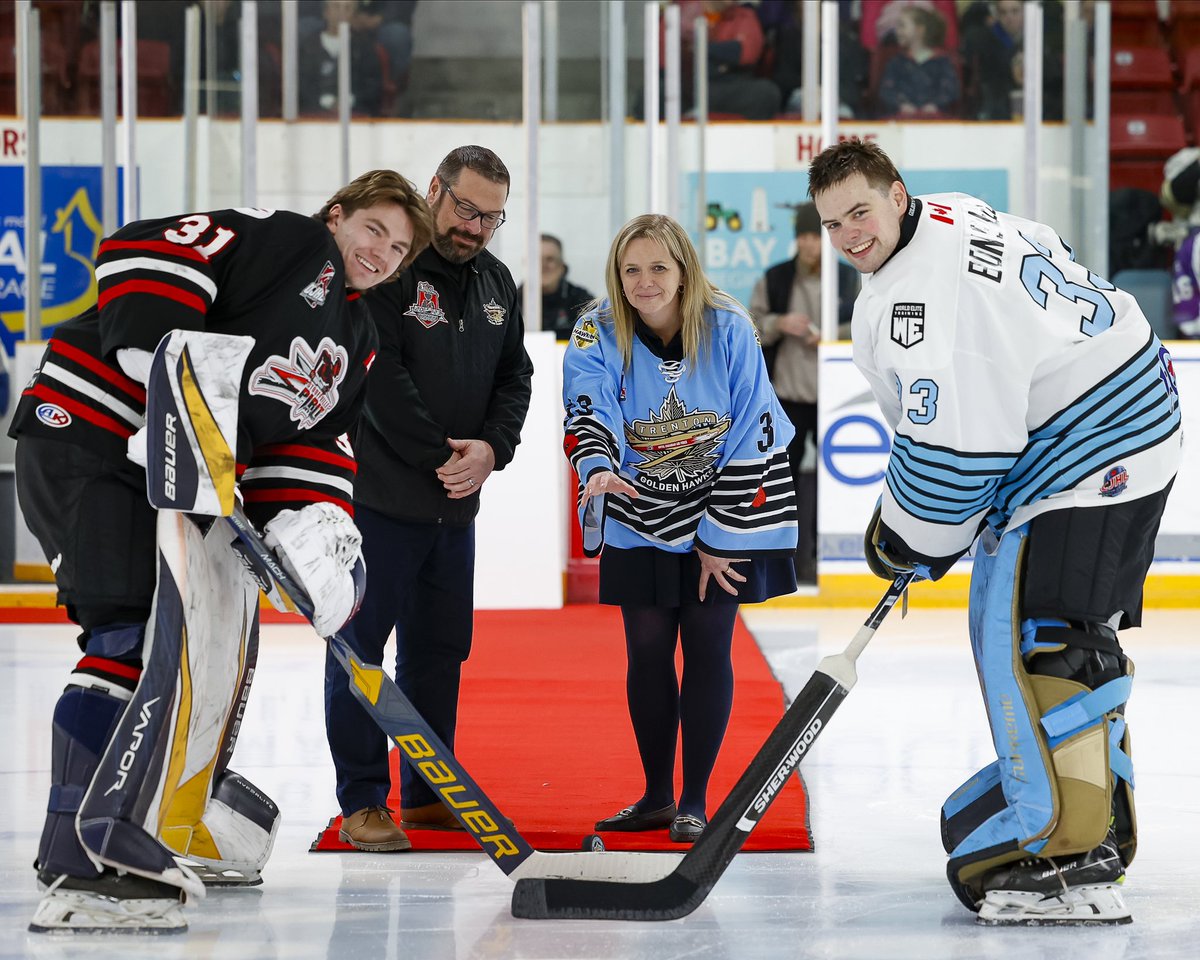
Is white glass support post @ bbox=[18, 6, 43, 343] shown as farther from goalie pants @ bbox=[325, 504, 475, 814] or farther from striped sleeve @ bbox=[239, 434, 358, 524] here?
striped sleeve @ bbox=[239, 434, 358, 524]

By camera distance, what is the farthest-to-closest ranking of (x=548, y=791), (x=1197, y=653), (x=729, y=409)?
(x=1197, y=653)
(x=548, y=791)
(x=729, y=409)

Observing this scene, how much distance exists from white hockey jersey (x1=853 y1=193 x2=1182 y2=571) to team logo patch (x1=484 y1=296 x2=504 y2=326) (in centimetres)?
82

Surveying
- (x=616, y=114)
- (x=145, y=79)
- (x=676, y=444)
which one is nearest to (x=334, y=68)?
(x=145, y=79)

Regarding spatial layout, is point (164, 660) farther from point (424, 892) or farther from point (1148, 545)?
point (1148, 545)

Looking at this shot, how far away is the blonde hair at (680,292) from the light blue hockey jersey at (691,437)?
0.02m

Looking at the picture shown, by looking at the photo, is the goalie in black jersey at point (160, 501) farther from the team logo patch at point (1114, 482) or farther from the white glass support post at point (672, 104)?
the white glass support post at point (672, 104)

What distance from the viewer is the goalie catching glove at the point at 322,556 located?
227cm

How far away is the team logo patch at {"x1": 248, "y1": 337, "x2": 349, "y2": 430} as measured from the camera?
2264mm

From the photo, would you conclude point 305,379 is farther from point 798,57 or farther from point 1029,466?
point 798,57

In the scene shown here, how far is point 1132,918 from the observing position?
2254 mm

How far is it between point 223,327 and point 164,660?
501 mm

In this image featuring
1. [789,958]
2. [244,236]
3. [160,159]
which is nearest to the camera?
[789,958]

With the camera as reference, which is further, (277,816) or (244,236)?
(277,816)

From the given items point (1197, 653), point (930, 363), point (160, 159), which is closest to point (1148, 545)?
point (930, 363)
